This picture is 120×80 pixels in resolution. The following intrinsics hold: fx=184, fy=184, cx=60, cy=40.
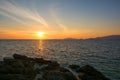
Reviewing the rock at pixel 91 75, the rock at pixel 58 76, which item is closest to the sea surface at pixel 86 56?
the rock at pixel 91 75

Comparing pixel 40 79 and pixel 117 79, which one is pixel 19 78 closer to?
pixel 40 79

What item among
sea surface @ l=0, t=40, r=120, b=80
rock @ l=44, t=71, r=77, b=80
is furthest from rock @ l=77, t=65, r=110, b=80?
rock @ l=44, t=71, r=77, b=80

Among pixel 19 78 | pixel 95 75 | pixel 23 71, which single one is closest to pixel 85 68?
pixel 95 75

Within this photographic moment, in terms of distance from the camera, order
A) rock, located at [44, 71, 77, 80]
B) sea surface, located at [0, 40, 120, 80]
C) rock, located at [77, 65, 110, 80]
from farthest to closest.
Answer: sea surface, located at [0, 40, 120, 80] → rock, located at [77, 65, 110, 80] → rock, located at [44, 71, 77, 80]

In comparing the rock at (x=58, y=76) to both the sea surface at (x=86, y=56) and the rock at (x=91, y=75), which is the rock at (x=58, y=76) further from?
the sea surface at (x=86, y=56)

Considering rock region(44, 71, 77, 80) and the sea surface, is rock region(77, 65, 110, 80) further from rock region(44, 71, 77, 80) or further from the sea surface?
rock region(44, 71, 77, 80)

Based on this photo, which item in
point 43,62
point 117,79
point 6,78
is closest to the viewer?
point 6,78

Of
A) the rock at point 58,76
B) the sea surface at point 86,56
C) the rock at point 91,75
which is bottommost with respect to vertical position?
the sea surface at point 86,56

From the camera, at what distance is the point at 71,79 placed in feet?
73.5

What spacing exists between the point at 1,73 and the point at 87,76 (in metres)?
11.4

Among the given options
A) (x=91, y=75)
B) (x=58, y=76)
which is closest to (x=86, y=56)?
(x=91, y=75)

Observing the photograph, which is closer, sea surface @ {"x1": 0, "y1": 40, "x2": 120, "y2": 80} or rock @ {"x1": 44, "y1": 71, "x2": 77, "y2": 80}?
rock @ {"x1": 44, "y1": 71, "x2": 77, "y2": 80}

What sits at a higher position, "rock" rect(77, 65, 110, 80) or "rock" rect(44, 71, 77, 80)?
"rock" rect(44, 71, 77, 80)

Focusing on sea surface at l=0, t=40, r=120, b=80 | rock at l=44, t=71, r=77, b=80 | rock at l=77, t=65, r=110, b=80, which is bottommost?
sea surface at l=0, t=40, r=120, b=80
